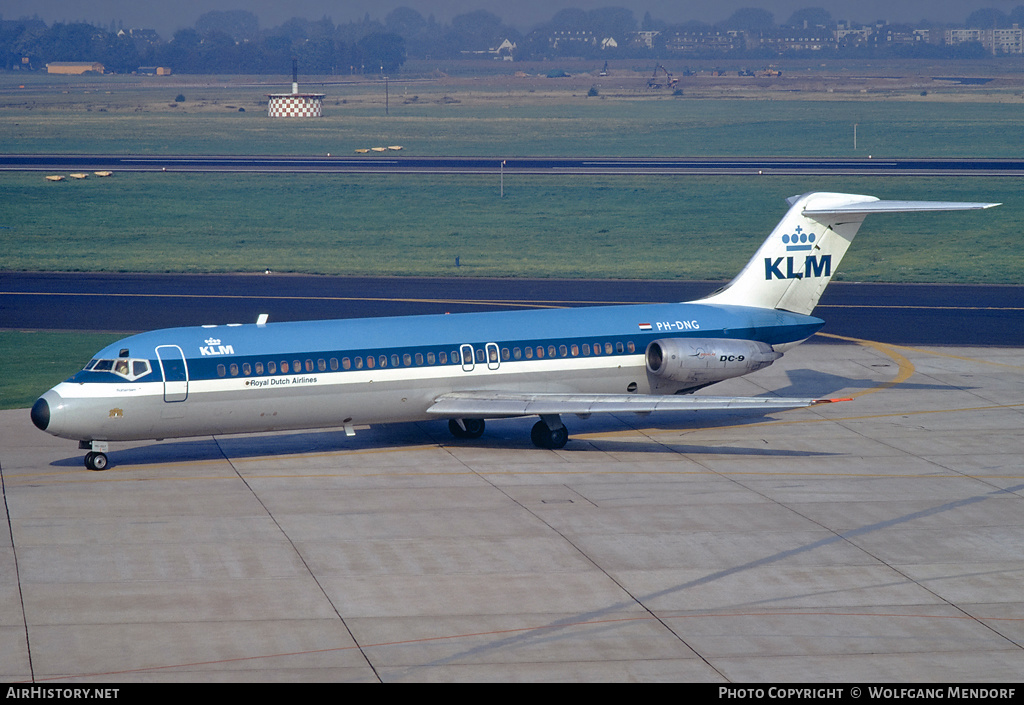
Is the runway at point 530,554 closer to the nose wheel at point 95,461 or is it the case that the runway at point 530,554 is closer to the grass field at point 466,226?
the nose wheel at point 95,461

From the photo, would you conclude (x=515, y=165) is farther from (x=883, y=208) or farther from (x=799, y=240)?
(x=883, y=208)

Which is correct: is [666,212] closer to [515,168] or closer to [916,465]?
[515,168]

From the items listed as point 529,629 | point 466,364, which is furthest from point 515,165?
point 529,629

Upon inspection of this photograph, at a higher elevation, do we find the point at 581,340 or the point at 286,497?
the point at 581,340

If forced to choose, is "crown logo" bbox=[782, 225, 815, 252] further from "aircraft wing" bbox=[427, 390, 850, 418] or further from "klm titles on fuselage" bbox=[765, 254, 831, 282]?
"aircraft wing" bbox=[427, 390, 850, 418]

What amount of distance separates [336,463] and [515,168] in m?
82.4

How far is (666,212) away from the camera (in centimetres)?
8838

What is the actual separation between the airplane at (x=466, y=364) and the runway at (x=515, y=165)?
6694 centimetres

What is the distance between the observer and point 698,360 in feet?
115

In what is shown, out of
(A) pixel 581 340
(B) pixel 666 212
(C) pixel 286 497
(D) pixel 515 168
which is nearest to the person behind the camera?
(C) pixel 286 497

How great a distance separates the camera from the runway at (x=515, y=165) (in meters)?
107

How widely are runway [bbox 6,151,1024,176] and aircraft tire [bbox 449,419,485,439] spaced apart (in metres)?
69.8
